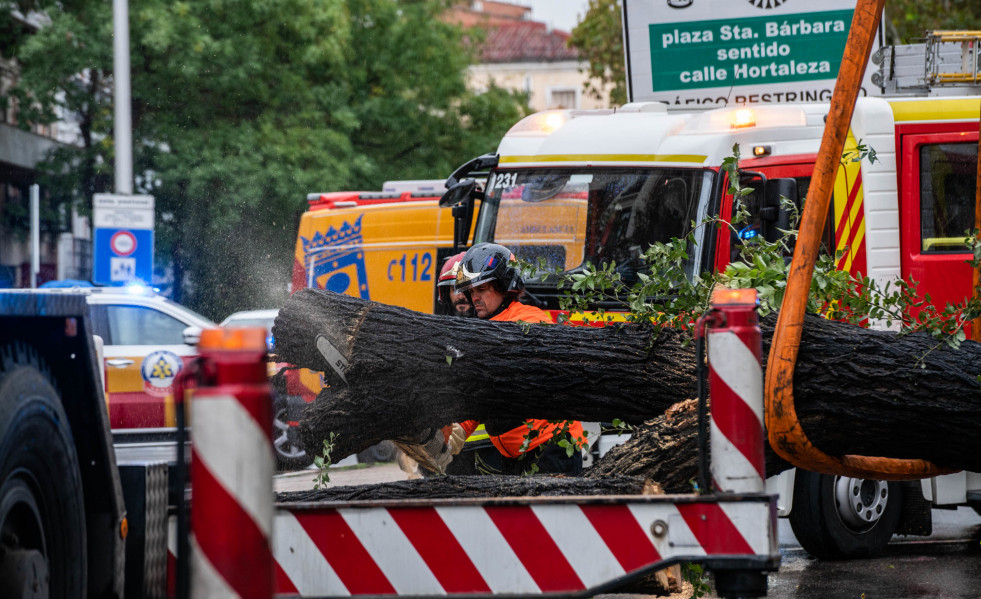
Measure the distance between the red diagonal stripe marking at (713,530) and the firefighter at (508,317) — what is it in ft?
9.41

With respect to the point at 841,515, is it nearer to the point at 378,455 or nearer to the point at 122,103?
the point at 378,455

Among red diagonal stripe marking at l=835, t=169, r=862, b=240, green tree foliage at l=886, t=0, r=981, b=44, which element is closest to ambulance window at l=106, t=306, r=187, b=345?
red diagonal stripe marking at l=835, t=169, r=862, b=240

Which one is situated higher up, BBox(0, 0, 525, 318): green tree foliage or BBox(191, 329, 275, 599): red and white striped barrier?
BBox(0, 0, 525, 318): green tree foliage

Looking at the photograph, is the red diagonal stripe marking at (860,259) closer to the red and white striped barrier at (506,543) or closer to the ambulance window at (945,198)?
the ambulance window at (945,198)

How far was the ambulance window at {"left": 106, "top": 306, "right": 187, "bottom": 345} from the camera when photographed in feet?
39.3

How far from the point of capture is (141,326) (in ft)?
39.6

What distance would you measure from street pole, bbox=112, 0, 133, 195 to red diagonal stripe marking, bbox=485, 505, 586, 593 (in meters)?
14.7

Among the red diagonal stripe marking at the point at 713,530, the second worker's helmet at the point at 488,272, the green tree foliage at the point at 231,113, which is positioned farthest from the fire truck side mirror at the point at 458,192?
the green tree foliage at the point at 231,113

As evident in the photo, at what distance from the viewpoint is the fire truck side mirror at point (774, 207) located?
8.02 metres

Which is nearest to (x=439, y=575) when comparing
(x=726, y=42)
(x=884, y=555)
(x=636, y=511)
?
(x=636, y=511)

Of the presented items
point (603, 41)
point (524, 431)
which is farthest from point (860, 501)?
point (603, 41)

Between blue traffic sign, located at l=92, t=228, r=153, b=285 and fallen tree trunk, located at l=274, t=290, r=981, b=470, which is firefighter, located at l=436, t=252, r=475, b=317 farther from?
blue traffic sign, located at l=92, t=228, r=153, b=285

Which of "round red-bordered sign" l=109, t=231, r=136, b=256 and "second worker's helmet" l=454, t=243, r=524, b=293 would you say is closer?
"second worker's helmet" l=454, t=243, r=524, b=293

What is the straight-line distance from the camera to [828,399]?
4785mm
